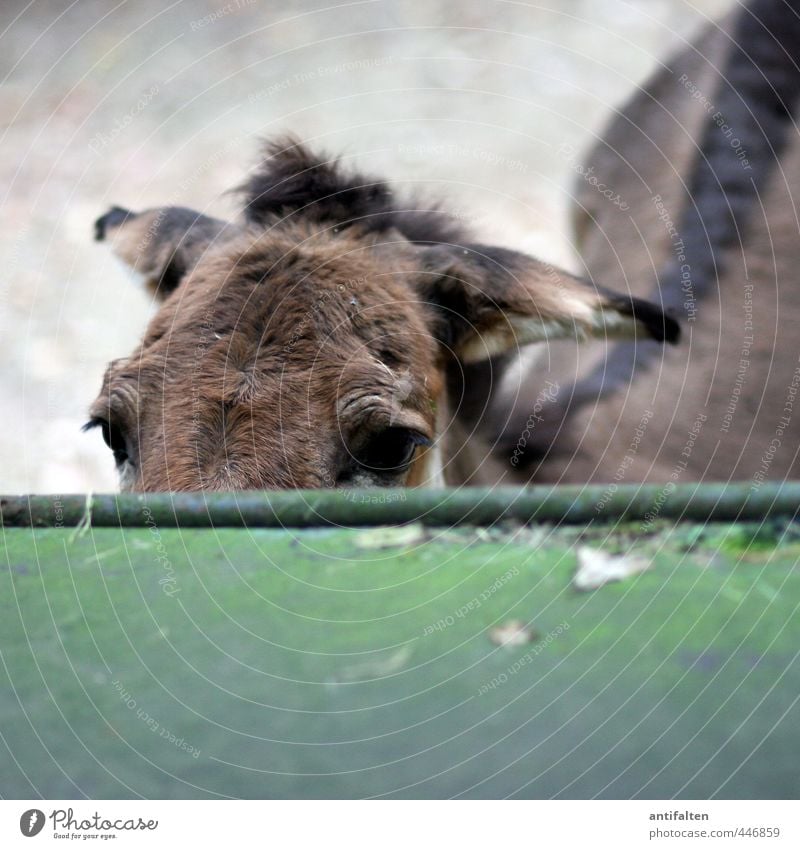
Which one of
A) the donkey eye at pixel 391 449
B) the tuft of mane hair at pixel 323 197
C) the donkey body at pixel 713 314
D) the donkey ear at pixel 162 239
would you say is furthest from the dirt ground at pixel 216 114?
the donkey eye at pixel 391 449

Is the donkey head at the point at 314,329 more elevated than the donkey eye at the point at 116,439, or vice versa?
the donkey head at the point at 314,329

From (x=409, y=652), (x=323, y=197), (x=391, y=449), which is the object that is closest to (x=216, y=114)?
(x=323, y=197)

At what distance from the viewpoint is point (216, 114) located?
908 cm

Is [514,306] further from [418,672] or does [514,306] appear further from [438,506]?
[418,672]

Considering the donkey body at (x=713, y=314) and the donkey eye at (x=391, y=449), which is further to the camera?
the donkey body at (x=713, y=314)

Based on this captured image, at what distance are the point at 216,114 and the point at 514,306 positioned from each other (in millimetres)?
6638

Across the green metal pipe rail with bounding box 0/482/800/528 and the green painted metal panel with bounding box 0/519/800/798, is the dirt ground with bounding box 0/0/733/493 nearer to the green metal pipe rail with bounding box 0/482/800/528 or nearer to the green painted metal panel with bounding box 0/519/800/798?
the green metal pipe rail with bounding box 0/482/800/528

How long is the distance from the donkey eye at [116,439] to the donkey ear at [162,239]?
31.8 inches

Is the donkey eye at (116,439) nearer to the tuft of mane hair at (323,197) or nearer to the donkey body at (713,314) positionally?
the tuft of mane hair at (323,197)

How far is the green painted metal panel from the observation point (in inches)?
57.1

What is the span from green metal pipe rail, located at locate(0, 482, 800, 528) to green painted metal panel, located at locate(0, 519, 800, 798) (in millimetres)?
38

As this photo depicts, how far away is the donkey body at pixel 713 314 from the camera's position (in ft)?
13.6

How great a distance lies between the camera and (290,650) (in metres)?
1.63

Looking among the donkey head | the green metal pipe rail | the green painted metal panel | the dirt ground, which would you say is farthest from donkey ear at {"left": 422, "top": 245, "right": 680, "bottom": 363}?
the dirt ground
